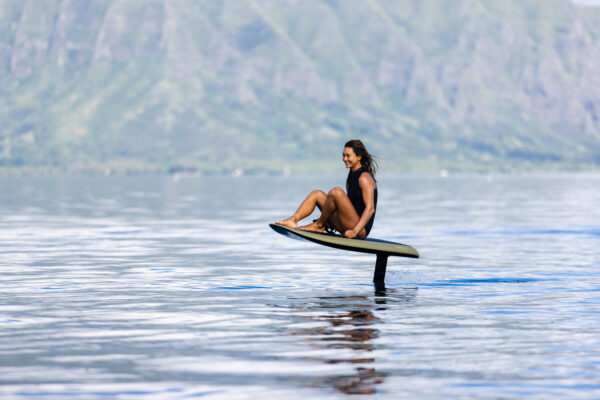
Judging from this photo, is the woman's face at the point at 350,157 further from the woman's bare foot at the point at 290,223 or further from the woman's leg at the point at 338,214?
the woman's bare foot at the point at 290,223

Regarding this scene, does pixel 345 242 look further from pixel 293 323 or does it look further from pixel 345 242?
pixel 293 323

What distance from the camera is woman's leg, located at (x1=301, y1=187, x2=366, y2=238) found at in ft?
78.1

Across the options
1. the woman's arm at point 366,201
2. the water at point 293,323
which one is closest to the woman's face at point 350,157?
the woman's arm at point 366,201

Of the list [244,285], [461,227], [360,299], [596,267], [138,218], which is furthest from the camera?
[138,218]

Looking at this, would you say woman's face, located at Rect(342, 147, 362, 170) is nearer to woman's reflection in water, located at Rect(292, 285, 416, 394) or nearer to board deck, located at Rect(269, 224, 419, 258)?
board deck, located at Rect(269, 224, 419, 258)

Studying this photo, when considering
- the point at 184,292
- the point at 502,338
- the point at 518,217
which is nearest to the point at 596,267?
the point at 184,292

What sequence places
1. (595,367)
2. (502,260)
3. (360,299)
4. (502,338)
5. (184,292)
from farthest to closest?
(502,260), (184,292), (360,299), (502,338), (595,367)

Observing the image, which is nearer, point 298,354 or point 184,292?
point 298,354

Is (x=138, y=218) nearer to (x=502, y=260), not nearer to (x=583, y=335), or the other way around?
(x=502, y=260)

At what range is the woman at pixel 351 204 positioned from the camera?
23781mm

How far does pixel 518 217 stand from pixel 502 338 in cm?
4999

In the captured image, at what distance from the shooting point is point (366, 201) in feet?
78.6

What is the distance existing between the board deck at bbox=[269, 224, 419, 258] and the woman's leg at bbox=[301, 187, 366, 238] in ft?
0.86

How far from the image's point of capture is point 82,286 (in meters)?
26.5
